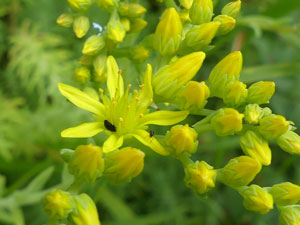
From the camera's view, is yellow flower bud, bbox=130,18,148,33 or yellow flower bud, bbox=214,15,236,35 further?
yellow flower bud, bbox=130,18,148,33

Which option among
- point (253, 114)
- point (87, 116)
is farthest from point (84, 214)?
point (87, 116)

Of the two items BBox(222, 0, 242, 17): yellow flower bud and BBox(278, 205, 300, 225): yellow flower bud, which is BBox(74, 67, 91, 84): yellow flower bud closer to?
BBox(222, 0, 242, 17): yellow flower bud

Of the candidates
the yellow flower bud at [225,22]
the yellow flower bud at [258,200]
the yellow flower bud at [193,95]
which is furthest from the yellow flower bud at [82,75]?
the yellow flower bud at [258,200]

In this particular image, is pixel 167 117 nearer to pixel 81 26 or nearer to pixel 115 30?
pixel 115 30

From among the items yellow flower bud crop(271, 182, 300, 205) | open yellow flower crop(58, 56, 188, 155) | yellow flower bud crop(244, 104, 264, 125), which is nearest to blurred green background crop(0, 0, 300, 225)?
open yellow flower crop(58, 56, 188, 155)

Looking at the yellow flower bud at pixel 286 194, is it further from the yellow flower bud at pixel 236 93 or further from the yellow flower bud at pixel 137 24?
the yellow flower bud at pixel 137 24

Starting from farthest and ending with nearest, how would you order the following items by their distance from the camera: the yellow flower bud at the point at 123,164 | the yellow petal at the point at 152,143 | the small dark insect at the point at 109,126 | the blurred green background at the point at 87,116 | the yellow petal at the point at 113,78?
the blurred green background at the point at 87,116, the yellow petal at the point at 113,78, the small dark insect at the point at 109,126, the yellow petal at the point at 152,143, the yellow flower bud at the point at 123,164

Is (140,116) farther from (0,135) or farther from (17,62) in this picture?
(17,62)
